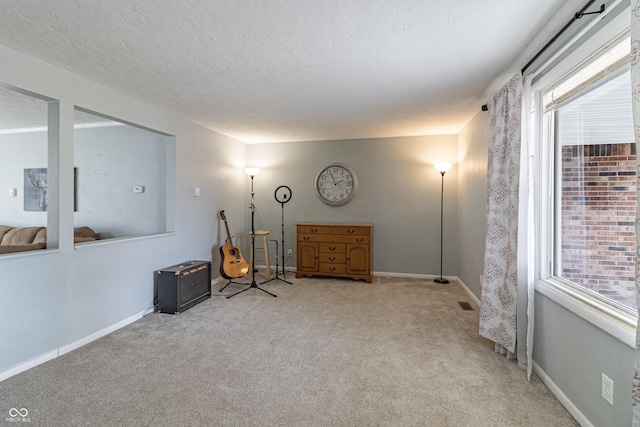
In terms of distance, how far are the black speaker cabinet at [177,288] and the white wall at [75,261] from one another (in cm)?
15

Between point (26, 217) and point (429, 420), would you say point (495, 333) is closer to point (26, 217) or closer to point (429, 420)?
point (429, 420)

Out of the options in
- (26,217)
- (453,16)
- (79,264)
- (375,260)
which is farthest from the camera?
(375,260)

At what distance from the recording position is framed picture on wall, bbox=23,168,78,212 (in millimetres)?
4363

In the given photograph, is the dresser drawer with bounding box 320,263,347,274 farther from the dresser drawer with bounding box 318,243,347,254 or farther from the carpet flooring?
the carpet flooring

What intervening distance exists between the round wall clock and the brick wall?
313cm

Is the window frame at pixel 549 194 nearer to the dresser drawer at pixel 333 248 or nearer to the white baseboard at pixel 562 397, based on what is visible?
the white baseboard at pixel 562 397

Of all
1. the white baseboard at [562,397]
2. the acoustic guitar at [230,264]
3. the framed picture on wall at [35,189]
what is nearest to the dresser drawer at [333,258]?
the acoustic guitar at [230,264]

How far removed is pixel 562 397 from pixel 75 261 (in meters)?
3.68

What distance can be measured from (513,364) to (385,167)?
323 cm

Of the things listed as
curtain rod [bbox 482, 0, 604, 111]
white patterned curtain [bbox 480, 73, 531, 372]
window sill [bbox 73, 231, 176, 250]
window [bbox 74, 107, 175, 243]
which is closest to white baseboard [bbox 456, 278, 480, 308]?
white patterned curtain [bbox 480, 73, 531, 372]

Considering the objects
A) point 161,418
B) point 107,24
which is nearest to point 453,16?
point 107,24

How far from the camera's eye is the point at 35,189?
14.4ft

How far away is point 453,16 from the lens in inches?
65.1

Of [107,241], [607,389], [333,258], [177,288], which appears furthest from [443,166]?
[107,241]
